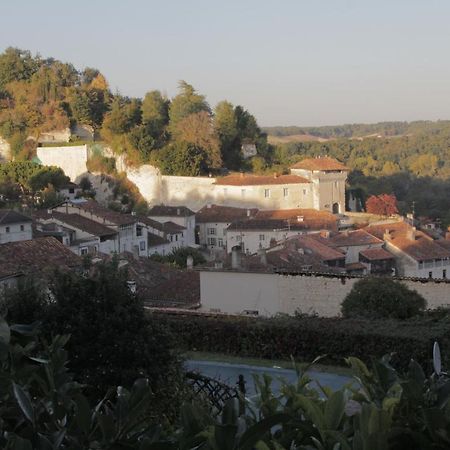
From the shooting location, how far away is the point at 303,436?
2951 millimetres

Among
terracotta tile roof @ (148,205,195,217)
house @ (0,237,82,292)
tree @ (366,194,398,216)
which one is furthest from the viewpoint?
tree @ (366,194,398,216)

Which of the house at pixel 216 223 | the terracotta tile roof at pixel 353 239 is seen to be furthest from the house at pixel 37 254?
the house at pixel 216 223

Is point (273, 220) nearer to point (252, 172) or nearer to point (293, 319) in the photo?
Result: point (252, 172)

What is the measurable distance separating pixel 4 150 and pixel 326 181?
86.2ft

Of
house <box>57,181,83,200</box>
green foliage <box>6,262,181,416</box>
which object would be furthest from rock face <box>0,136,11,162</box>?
green foliage <box>6,262,181,416</box>

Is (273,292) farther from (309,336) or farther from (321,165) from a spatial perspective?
(321,165)

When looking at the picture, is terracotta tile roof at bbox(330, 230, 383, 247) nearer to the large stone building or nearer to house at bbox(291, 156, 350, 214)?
the large stone building

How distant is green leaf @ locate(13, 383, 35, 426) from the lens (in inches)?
115

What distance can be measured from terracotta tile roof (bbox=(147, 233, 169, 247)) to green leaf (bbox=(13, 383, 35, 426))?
141 feet

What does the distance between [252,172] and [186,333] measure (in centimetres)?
4985

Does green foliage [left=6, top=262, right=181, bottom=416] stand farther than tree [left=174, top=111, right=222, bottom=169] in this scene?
No

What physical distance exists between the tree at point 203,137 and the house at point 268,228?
12026 millimetres

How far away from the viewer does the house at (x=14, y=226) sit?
1438 inches

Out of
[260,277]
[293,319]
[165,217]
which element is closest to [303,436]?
[293,319]
